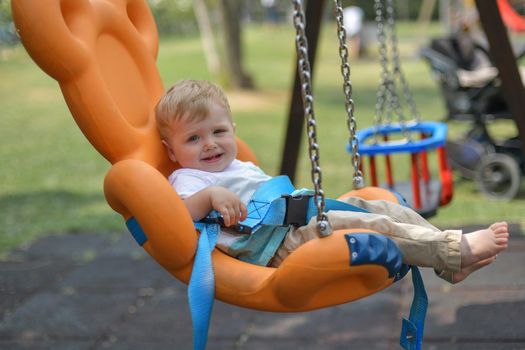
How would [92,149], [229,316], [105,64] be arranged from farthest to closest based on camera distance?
1. [92,149]
2. [229,316]
3. [105,64]

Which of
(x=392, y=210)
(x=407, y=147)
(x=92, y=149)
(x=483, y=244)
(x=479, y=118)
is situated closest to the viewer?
(x=483, y=244)

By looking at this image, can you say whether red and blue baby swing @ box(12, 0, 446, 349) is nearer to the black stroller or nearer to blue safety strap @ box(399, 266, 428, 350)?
blue safety strap @ box(399, 266, 428, 350)

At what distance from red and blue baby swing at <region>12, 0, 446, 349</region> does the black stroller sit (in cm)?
389

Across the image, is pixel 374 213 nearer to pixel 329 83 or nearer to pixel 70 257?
pixel 70 257

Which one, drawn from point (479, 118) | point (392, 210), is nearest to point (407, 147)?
point (392, 210)

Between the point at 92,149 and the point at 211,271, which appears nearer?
the point at 211,271

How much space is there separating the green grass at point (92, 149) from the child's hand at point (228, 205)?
3.61 meters

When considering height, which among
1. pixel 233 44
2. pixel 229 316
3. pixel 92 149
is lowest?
pixel 92 149

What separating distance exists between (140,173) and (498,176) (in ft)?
15.4

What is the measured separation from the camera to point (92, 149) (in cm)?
1020

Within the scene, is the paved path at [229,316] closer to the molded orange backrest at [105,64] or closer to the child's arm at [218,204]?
the molded orange backrest at [105,64]

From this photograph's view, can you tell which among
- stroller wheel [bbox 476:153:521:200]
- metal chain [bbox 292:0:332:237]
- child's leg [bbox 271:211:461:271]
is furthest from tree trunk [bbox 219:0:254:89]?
metal chain [bbox 292:0:332:237]

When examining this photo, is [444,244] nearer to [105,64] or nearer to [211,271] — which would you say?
[211,271]

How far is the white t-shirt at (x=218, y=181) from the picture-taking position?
256cm
